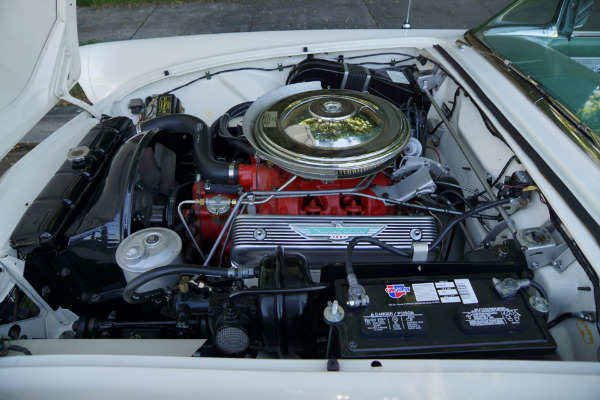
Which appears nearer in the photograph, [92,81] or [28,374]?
[28,374]

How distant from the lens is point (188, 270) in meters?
1.20

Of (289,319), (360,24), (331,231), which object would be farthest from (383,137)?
(360,24)

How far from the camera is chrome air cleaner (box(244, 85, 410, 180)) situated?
1.40 meters

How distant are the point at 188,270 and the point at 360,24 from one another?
522cm

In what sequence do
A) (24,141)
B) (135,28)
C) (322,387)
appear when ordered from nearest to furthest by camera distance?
1. (322,387)
2. (24,141)
3. (135,28)

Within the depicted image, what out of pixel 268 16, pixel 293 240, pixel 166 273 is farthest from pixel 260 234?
pixel 268 16

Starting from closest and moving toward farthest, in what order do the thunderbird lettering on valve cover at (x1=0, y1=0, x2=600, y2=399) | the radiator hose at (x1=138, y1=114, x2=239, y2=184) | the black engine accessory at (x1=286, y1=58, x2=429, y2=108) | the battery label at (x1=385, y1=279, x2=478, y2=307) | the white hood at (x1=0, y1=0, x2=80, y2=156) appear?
the thunderbird lettering on valve cover at (x1=0, y1=0, x2=600, y2=399), the battery label at (x1=385, y1=279, x2=478, y2=307), the white hood at (x1=0, y1=0, x2=80, y2=156), the radiator hose at (x1=138, y1=114, x2=239, y2=184), the black engine accessory at (x1=286, y1=58, x2=429, y2=108)

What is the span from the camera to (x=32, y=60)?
5.35 ft

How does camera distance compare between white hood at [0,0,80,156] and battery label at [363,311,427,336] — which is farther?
white hood at [0,0,80,156]

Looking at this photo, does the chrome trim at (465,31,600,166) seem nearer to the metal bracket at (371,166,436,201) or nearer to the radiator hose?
the metal bracket at (371,166,436,201)

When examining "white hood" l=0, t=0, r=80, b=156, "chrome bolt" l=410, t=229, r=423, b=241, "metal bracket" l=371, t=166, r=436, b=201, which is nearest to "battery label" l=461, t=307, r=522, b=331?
"chrome bolt" l=410, t=229, r=423, b=241

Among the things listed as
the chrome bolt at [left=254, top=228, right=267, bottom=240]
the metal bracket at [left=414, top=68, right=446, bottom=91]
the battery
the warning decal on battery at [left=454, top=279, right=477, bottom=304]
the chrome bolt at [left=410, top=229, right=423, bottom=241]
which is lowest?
the battery

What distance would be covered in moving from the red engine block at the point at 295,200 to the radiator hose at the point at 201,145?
0.18 feet

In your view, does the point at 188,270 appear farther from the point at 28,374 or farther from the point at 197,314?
the point at 28,374
